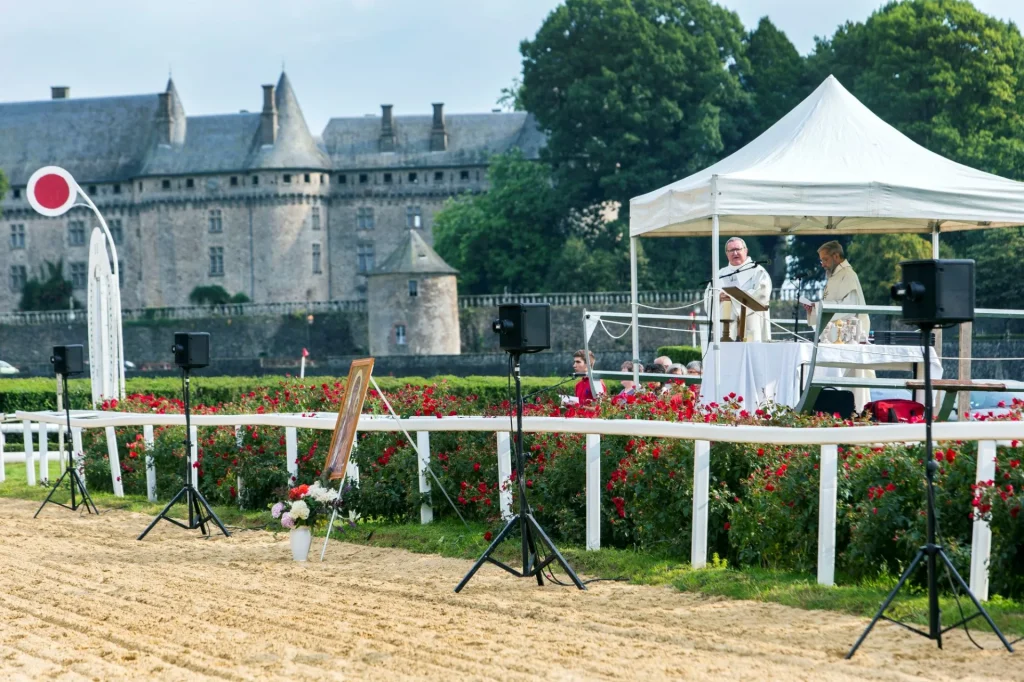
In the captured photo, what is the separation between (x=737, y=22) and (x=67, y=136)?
30090mm

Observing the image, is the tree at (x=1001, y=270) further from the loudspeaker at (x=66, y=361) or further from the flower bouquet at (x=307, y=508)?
the flower bouquet at (x=307, y=508)

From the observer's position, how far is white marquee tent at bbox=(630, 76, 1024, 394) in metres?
10.2

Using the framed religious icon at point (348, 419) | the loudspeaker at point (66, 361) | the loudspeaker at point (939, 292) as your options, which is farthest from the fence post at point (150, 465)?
the loudspeaker at point (939, 292)

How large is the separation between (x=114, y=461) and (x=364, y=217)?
157 feet

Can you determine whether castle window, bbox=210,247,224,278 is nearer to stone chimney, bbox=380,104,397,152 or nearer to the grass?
stone chimney, bbox=380,104,397,152

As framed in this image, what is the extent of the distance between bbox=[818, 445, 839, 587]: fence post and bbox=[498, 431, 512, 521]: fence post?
230 cm

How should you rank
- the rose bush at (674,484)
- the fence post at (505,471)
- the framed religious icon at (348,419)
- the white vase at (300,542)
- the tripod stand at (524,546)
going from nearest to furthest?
the rose bush at (674,484) < the tripod stand at (524,546) < the white vase at (300,542) < the fence post at (505,471) < the framed religious icon at (348,419)

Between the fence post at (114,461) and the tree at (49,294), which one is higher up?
the tree at (49,294)

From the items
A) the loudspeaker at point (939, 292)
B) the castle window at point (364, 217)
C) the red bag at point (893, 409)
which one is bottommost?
the red bag at point (893, 409)

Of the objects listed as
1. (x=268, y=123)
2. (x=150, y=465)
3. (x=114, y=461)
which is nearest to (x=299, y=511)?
(x=150, y=465)

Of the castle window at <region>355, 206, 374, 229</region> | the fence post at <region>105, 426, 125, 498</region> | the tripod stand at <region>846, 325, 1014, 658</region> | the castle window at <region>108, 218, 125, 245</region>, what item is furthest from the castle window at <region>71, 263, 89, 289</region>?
the tripod stand at <region>846, 325, 1014, 658</region>

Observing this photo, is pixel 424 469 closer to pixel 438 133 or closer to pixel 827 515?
pixel 827 515

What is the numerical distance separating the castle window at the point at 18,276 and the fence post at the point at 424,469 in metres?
55.7

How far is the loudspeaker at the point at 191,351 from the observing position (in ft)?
33.3
